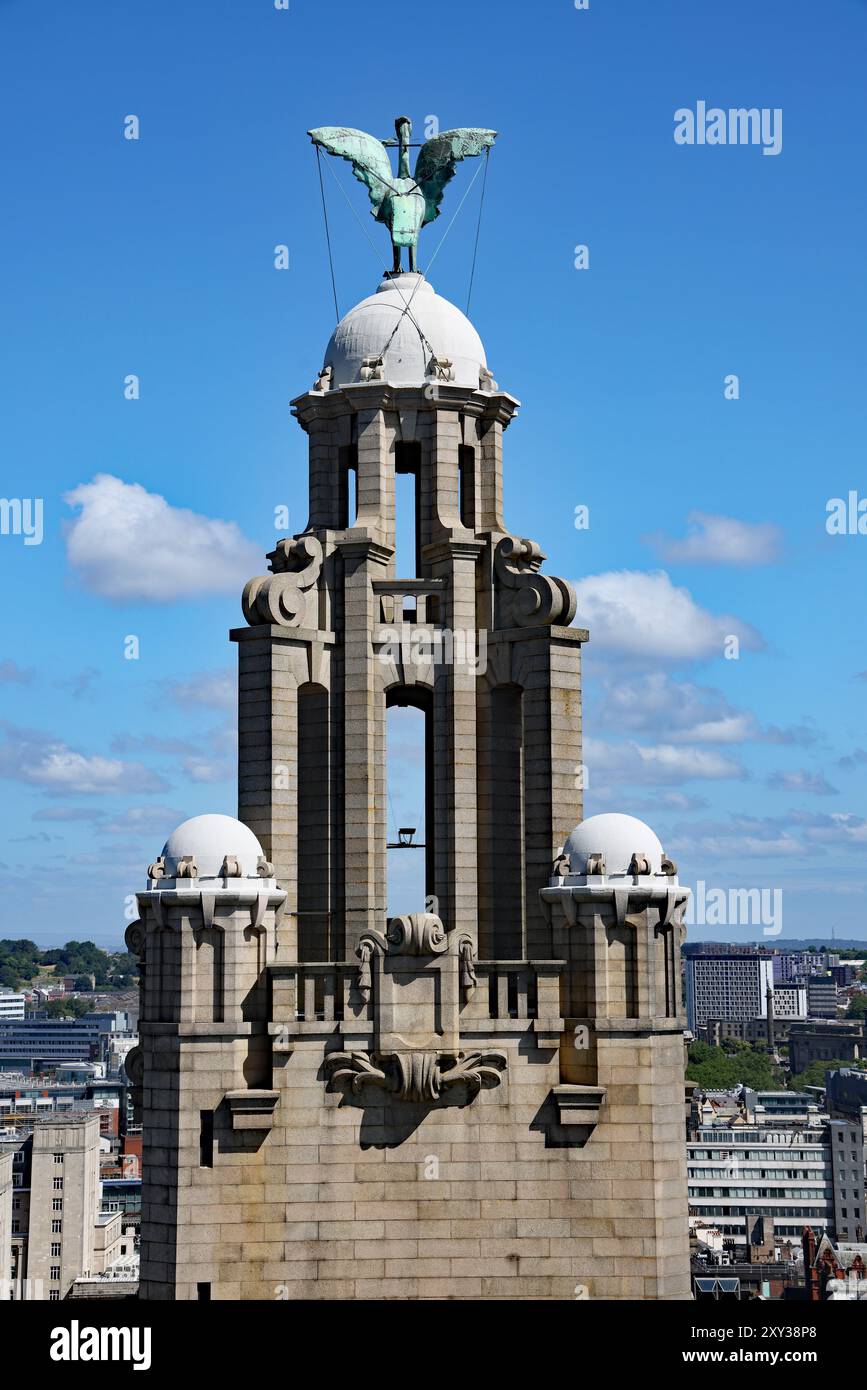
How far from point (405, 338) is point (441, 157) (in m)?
4.42

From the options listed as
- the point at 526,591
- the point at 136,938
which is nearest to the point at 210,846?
the point at 136,938

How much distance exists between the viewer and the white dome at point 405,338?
41469 millimetres

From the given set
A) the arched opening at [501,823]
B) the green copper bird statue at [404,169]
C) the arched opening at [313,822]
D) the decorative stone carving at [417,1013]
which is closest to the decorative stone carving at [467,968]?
the decorative stone carving at [417,1013]

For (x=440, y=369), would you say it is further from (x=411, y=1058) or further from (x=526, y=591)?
(x=411, y=1058)

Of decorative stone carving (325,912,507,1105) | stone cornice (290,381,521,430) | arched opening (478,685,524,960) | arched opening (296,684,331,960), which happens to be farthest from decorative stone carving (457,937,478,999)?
stone cornice (290,381,521,430)

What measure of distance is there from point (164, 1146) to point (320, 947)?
5.59 m

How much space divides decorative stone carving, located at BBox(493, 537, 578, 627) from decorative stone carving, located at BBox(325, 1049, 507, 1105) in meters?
9.42

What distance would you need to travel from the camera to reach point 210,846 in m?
36.9

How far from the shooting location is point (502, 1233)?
36.3m

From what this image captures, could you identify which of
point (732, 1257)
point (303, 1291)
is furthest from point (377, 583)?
point (732, 1257)

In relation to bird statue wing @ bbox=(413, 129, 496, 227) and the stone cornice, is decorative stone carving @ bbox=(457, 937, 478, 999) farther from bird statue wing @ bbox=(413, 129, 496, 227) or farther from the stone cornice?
bird statue wing @ bbox=(413, 129, 496, 227)

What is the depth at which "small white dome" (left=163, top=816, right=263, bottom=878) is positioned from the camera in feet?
121
